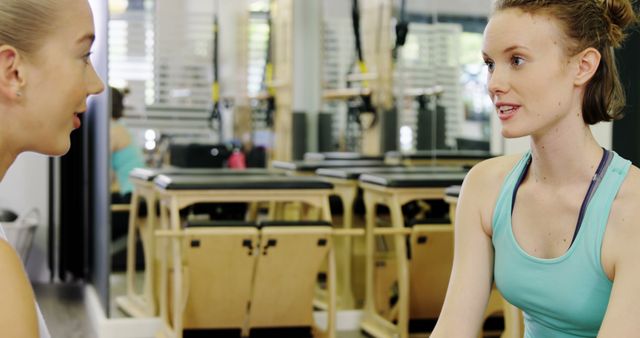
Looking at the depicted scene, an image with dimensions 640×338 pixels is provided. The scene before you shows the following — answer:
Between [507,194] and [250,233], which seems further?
[250,233]

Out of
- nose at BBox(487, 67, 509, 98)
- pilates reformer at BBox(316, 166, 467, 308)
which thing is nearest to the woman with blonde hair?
nose at BBox(487, 67, 509, 98)

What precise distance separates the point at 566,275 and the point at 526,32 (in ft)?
1.07

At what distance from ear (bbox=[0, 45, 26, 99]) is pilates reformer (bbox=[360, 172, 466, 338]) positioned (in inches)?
128

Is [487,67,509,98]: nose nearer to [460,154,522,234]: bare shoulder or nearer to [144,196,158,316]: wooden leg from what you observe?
[460,154,522,234]: bare shoulder

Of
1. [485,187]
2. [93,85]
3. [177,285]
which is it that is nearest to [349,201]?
[177,285]

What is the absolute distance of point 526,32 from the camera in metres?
1.38

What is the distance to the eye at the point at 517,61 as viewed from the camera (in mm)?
1384

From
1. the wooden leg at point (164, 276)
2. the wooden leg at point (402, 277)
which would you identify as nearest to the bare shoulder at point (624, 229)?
the wooden leg at point (402, 277)

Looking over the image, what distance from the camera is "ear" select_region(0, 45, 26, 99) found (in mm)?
Result: 766

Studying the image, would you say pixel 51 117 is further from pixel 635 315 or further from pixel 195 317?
pixel 195 317

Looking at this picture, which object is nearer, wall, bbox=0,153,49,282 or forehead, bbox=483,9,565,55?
forehead, bbox=483,9,565,55

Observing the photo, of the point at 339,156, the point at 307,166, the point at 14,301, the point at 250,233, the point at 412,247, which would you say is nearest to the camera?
the point at 14,301

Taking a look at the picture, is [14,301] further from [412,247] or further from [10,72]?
[412,247]

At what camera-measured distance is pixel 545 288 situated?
4.61ft
